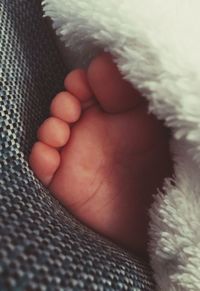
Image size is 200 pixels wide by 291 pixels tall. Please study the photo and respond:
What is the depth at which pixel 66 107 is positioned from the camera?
515 millimetres

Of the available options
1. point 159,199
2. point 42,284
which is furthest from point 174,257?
point 42,284

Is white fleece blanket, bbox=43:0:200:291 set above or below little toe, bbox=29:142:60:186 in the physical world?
above

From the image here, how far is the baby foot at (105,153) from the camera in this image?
0.51m

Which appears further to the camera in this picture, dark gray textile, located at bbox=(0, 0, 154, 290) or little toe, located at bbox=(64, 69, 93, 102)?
little toe, located at bbox=(64, 69, 93, 102)

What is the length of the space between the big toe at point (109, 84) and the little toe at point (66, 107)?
0.02 metres

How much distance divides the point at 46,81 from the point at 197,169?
193 mm

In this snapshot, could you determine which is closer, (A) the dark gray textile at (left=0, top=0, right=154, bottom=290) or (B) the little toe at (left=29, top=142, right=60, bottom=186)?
(A) the dark gray textile at (left=0, top=0, right=154, bottom=290)

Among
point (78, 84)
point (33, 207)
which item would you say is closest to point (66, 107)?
point (78, 84)

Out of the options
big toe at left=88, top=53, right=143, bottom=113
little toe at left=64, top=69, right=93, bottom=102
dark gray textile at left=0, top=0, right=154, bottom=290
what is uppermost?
big toe at left=88, top=53, right=143, bottom=113

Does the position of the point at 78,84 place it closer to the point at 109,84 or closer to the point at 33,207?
the point at 109,84

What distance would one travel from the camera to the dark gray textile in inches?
14.3

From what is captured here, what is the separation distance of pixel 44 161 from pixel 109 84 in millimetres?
91

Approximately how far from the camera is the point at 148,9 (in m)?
0.47

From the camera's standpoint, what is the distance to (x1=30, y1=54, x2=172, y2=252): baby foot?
512 millimetres
